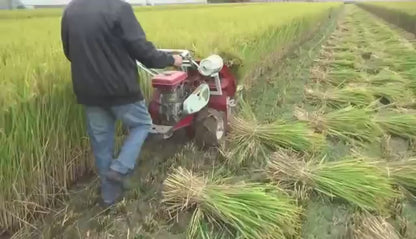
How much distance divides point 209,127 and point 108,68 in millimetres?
1041

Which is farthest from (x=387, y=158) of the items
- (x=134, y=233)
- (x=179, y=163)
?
(x=134, y=233)

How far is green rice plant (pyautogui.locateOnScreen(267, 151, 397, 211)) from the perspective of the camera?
8.16 feet

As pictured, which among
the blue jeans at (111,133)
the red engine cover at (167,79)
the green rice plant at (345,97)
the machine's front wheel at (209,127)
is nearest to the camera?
the blue jeans at (111,133)

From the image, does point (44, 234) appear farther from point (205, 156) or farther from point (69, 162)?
point (205, 156)

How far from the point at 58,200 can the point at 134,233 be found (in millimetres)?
560

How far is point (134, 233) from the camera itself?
2201mm

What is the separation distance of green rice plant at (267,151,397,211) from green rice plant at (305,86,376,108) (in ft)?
5.79

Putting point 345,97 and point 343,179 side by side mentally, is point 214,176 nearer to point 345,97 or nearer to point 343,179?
point 343,179

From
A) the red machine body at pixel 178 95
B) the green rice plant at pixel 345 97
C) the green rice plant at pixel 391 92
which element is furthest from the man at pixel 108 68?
the green rice plant at pixel 391 92

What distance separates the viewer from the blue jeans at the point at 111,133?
2320mm

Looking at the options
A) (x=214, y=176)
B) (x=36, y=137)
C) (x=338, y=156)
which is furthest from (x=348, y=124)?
(x=36, y=137)

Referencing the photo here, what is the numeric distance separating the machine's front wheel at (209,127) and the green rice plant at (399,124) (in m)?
1.49

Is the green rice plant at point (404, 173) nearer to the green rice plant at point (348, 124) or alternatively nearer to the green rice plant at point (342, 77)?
the green rice plant at point (348, 124)

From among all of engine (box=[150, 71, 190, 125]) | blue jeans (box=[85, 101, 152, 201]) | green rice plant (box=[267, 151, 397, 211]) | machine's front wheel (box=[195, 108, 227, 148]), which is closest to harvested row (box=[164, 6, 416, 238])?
green rice plant (box=[267, 151, 397, 211])
